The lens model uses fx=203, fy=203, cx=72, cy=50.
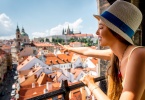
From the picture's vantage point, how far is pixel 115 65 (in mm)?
1247

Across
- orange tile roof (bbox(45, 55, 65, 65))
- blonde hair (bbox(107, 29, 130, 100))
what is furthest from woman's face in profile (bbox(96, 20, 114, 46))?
orange tile roof (bbox(45, 55, 65, 65))

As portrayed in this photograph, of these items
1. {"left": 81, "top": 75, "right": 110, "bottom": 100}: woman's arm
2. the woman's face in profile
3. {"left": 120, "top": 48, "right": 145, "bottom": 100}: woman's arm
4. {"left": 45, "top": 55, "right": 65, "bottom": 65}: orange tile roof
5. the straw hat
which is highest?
the straw hat

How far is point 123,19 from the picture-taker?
107 centimetres

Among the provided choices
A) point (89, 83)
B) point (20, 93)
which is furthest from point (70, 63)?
point (89, 83)

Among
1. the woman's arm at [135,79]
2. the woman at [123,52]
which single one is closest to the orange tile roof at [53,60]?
the woman at [123,52]

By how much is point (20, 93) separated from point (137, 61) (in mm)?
16692

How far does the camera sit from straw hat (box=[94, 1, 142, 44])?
3.48 feet

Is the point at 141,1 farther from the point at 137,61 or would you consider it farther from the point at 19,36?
the point at 19,36

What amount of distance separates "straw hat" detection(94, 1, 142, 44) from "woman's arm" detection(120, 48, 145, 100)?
6.5 inches

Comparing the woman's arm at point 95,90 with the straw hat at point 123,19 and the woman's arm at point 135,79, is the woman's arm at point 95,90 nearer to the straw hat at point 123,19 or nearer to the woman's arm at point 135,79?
the woman's arm at point 135,79

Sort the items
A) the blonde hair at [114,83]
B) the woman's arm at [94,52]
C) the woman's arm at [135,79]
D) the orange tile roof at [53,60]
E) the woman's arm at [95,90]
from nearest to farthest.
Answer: the woman's arm at [135,79]
the woman's arm at [95,90]
the blonde hair at [114,83]
the woman's arm at [94,52]
the orange tile roof at [53,60]

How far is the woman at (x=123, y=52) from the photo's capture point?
92 cm

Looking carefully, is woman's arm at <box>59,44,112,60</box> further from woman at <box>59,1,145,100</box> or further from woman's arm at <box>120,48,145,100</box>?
woman's arm at <box>120,48,145,100</box>

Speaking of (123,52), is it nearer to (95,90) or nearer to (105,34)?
(105,34)
